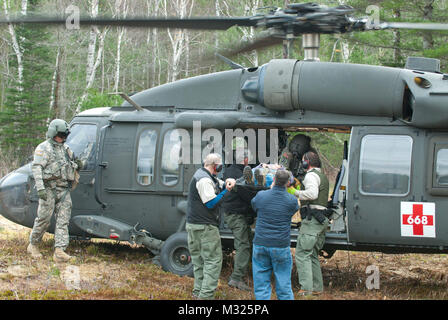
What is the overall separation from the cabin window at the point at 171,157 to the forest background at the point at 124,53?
3.77 ft

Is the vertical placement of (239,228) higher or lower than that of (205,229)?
lower

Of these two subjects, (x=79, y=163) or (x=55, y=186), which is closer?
(x=55, y=186)

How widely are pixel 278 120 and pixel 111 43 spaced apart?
2834cm

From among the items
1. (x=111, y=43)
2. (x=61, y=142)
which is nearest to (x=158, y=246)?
(x=61, y=142)

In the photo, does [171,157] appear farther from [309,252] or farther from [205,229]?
[309,252]

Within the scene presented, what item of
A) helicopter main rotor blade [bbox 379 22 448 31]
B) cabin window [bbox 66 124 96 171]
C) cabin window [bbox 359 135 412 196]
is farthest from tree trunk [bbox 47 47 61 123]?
helicopter main rotor blade [bbox 379 22 448 31]

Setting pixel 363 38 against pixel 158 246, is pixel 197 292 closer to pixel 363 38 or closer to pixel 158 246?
pixel 158 246

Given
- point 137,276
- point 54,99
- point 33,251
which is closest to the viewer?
point 137,276

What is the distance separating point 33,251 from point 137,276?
1836 mm

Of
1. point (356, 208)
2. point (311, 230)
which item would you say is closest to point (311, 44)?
point (356, 208)

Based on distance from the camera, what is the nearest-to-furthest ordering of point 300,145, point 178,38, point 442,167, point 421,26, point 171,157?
point 421,26
point 442,167
point 171,157
point 300,145
point 178,38

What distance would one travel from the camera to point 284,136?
884 cm

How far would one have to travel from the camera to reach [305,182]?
23.6 ft

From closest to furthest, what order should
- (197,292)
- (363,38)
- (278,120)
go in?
1. (197,292)
2. (278,120)
3. (363,38)
